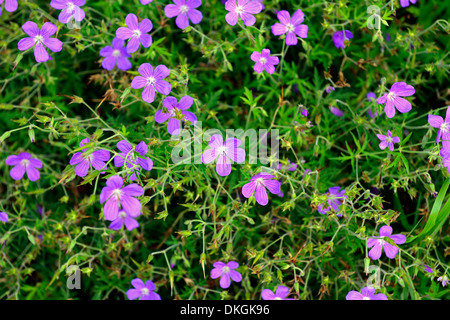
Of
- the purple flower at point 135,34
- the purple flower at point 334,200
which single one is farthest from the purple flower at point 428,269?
the purple flower at point 135,34

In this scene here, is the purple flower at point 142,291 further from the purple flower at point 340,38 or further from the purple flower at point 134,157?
the purple flower at point 340,38

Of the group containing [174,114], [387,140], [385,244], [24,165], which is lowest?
[385,244]

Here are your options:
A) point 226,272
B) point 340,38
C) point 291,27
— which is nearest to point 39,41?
point 291,27

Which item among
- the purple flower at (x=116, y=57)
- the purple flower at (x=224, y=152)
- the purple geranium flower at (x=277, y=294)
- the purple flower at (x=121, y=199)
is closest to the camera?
the purple flower at (x=121, y=199)

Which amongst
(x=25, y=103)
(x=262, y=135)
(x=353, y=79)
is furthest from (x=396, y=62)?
(x=25, y=103)

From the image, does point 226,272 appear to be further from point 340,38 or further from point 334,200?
point 340,38

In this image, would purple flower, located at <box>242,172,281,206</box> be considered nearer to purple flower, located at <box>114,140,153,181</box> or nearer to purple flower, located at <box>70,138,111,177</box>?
purple flower, located at <box>114,140,153,181</box>

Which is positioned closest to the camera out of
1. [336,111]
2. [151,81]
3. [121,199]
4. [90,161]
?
[121,199]

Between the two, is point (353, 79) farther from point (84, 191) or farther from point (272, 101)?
point (84, 191)
